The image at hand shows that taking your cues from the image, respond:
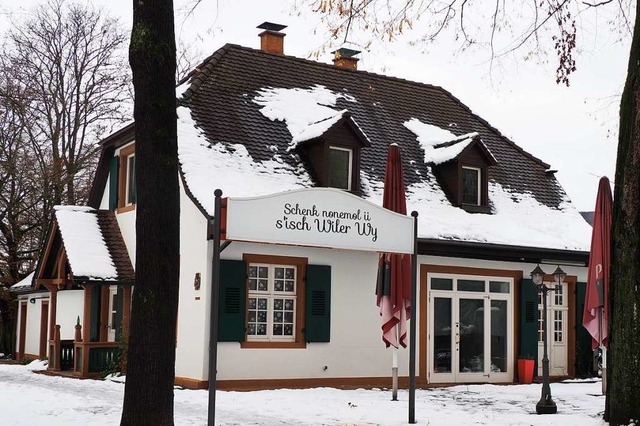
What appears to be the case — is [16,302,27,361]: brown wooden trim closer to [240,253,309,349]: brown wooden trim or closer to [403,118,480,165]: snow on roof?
[403,118,480,165]: snow on roof

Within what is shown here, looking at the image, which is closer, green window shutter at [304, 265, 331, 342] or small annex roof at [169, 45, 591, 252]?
green window shutter at [304, 265, 331, 342]

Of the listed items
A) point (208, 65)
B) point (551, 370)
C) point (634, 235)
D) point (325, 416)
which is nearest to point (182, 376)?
point (325, 416)

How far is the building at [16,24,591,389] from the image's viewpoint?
53.6 ft

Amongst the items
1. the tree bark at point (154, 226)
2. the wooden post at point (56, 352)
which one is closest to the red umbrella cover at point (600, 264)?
the tree bark at point (154, 226)

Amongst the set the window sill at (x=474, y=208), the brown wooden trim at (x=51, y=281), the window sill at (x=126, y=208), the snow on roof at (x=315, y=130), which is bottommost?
the brown wooden trim at (x=51, y=281)

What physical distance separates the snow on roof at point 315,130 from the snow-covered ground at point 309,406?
5.15m

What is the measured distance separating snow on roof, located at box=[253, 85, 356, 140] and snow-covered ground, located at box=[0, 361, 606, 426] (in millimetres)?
6011

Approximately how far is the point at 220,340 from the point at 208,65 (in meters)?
6.69

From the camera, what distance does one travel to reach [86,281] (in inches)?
703

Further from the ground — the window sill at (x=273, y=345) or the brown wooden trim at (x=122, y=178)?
the brown wooden trim at (x=122, y=178)

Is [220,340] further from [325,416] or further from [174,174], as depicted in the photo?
[174,174]

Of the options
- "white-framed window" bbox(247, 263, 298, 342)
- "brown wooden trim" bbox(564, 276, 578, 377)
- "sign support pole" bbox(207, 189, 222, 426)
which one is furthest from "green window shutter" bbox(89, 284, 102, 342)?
"sign support pole" bbox(207, 189, 222, 426)

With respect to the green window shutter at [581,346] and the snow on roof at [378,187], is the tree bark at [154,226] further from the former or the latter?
the green window shutter at [581,346]

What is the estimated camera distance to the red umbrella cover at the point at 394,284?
42.2 feet
